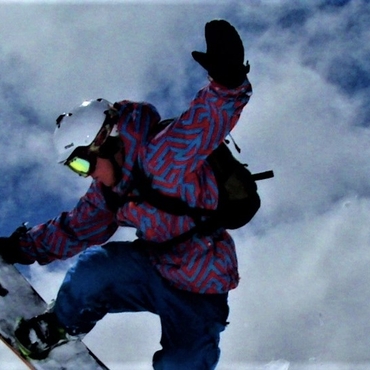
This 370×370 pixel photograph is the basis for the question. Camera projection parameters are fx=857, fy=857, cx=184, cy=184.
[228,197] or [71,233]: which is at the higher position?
[228,197]

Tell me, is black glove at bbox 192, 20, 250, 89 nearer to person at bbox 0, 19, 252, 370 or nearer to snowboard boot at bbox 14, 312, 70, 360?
person at bbox 0, 19, 252, 370

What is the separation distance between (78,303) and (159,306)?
0.52 meters

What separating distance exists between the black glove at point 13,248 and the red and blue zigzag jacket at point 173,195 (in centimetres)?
5

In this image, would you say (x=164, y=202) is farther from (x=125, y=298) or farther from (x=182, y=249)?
(x=125, y=298)

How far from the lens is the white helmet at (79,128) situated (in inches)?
203

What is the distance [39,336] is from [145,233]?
1.14 metres

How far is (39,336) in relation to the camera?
579cm

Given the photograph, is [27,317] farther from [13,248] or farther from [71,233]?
[71,233]

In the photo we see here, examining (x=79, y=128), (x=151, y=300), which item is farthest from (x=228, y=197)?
(x=79, y=128)

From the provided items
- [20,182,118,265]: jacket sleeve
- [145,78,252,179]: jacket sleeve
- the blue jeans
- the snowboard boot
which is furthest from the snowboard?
[145,78,252,179]: jacket sleeve

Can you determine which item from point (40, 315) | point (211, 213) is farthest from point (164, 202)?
point (40, 315)

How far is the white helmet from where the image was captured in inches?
203

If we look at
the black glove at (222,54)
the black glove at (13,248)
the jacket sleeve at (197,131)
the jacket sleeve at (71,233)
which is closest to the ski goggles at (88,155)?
the jacket sleeve at (197,131)

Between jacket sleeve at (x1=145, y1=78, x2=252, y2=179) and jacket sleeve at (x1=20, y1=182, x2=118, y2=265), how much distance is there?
914mm
